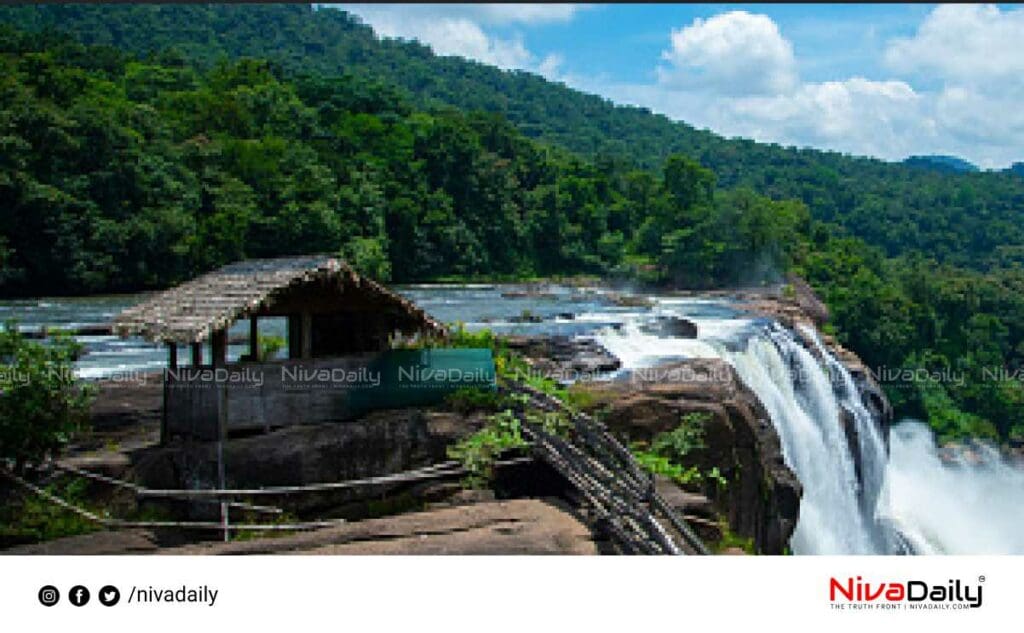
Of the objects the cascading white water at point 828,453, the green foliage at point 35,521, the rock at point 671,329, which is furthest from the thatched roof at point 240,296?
the rock at point 671,329

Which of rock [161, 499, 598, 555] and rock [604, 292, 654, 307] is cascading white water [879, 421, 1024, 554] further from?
rock [161, 499, 598, 555]

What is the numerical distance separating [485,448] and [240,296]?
6.76 ft

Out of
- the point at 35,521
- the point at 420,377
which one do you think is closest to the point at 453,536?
the point at 420,377

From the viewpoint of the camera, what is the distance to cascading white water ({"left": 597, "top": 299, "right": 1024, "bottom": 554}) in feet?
39.6

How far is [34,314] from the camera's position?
18.1 m

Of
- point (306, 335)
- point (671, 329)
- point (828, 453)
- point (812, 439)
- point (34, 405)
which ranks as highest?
point (306, 335)

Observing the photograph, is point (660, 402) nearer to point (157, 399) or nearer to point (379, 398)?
point (379, 398)

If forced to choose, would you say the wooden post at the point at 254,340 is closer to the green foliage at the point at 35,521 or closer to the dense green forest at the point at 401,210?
the green foliage at the point at 35,521

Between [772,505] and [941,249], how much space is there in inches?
1732

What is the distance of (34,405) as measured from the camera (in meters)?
6.31
